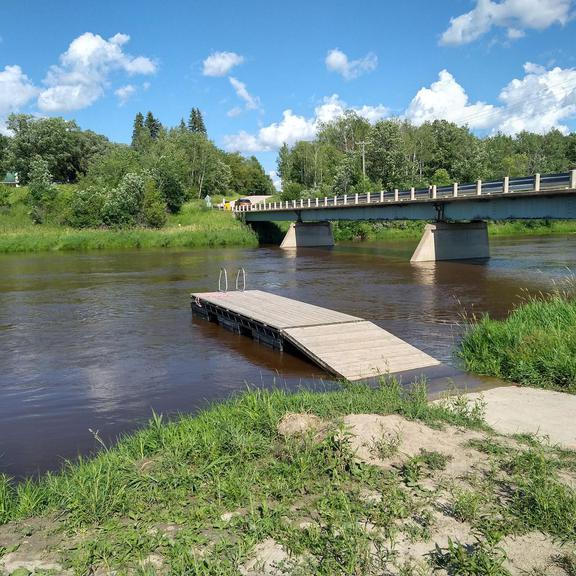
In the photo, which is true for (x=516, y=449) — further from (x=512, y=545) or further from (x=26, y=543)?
(x=26, y=543)

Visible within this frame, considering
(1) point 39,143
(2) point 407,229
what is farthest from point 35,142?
(2) point 407,229

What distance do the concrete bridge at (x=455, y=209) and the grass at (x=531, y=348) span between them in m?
19.1

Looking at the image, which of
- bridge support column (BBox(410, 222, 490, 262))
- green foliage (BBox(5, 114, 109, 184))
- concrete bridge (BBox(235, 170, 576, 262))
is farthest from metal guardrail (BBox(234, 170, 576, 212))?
green foliage (BBox(5, 114, 109, 184))

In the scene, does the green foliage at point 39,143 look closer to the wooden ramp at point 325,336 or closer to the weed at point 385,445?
the wooden ramp at point 325,336

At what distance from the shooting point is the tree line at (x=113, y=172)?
7481cm

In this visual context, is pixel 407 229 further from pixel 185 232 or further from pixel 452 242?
pixel 452 242

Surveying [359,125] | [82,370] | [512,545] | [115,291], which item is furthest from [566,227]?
[512,545]

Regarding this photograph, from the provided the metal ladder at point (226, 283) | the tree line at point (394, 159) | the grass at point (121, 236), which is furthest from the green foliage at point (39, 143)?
the metal ladder at point (226, 283)

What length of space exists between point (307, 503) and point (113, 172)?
8734cm

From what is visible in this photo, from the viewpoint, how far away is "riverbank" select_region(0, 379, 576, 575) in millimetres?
5184

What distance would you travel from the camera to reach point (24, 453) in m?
9.52

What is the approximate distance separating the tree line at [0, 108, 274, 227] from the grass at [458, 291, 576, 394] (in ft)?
213

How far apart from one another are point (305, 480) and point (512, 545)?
2.32 m

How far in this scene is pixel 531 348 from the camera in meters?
12.3
